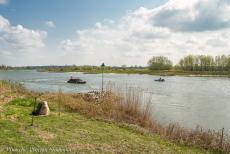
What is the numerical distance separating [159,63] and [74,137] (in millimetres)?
107545

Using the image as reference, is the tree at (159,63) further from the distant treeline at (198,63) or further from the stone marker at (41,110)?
the stone marker at (41,110)

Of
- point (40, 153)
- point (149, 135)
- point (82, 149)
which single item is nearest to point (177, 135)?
point (149, 135)

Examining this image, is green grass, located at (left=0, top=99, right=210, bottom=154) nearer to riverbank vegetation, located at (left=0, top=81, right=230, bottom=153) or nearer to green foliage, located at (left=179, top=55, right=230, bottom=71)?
riverbank vegetation, located at (left=0, top=81, right=230, bottom=153)

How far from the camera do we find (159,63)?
11281 centimetres

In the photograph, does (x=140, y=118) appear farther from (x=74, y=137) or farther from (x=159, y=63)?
(x=159, y=63)

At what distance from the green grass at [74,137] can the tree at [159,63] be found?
105 m

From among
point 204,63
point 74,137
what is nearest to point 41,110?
point 74,137

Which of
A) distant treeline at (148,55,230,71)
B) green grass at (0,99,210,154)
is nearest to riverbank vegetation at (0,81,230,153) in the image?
green grass at (0,99,210,154)

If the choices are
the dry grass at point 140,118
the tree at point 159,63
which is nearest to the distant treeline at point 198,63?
the tree at point 159,63

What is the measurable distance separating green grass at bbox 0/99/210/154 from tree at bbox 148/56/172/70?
105 metres

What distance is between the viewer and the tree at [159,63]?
369ft

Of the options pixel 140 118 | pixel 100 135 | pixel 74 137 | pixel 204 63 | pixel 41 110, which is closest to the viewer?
pixel 74 137

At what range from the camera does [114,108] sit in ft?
43.1

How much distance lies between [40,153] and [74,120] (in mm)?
4012
